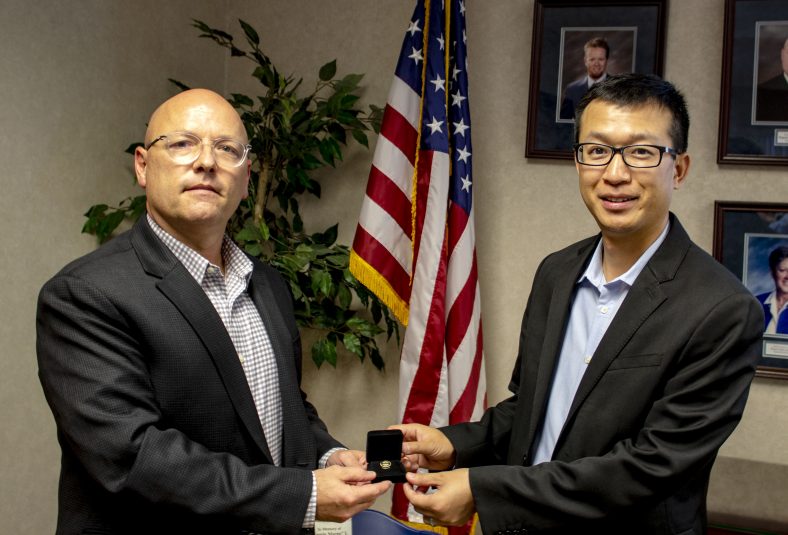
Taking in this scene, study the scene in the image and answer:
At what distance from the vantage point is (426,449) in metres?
1.94

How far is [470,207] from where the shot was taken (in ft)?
9.98

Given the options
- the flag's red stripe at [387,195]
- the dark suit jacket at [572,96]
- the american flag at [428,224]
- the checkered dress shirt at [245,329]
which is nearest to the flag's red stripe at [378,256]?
the american flag at [428,224]

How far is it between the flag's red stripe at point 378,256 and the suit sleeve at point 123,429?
154 centimetres

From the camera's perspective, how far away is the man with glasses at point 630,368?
1483 millimetres

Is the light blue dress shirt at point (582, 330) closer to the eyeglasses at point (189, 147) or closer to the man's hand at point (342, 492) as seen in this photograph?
the man's hand at point (342, 492)

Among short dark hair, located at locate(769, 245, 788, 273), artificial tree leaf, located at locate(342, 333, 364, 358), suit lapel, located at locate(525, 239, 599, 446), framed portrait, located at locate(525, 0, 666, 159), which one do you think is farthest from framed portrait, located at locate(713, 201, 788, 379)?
artificial tree leaf, located at locate(342, 333, 364, 358)

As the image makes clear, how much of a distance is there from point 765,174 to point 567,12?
1.06 meters

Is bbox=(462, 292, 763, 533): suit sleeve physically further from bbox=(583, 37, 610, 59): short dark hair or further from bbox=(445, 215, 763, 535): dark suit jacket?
bbox=(583, 37, 610, 59): short dark hair

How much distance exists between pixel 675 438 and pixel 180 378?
102 cm

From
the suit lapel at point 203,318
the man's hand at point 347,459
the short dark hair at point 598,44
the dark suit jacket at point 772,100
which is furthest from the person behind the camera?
the short dark hair at point 598,44

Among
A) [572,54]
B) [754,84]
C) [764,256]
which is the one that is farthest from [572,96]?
[764,256]

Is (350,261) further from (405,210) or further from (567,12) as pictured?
(567,12)

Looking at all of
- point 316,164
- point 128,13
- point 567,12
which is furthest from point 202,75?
point 567,12

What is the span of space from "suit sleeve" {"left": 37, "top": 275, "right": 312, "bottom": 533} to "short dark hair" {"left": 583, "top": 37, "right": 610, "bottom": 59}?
7.81 feet
